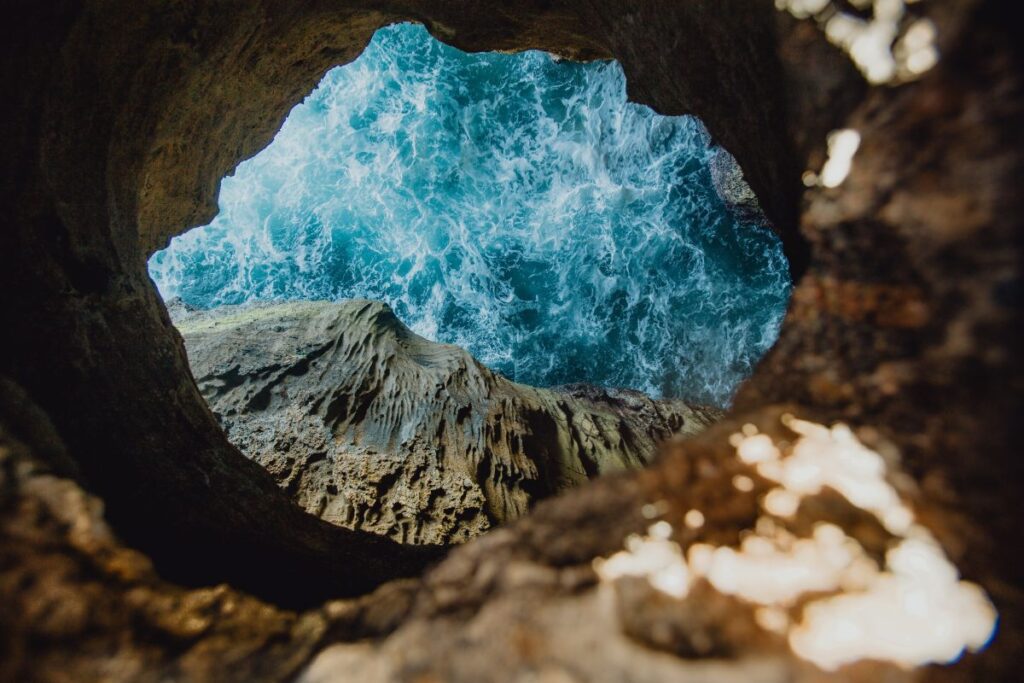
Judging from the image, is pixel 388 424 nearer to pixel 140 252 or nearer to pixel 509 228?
pixel 140 252

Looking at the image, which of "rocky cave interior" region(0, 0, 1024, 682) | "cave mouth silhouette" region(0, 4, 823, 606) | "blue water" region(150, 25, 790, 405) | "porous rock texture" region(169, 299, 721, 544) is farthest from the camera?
"blue water" region(150, 25, 790, 405)

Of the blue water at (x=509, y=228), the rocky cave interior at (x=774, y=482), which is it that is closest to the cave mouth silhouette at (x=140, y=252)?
the rocky cave interior at (x=774, y=482)

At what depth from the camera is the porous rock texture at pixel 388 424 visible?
5.59 metres

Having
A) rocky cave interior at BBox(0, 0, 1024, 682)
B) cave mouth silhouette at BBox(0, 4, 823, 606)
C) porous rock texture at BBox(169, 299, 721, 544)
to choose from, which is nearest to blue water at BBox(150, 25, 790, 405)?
porous rock texture at BBox(169, 299, 721, 544)

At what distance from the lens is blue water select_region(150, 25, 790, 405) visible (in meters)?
11.2

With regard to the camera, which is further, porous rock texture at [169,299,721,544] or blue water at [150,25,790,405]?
blue water at [150,25,790,405]

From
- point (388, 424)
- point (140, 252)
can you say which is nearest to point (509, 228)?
point (388, 424)

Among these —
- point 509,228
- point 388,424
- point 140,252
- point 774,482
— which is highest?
point 509,228

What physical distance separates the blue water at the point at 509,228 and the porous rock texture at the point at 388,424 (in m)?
3.33

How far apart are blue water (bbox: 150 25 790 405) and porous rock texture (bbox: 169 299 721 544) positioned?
3331mm

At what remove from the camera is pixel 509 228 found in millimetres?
14500

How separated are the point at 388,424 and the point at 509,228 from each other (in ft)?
31.4

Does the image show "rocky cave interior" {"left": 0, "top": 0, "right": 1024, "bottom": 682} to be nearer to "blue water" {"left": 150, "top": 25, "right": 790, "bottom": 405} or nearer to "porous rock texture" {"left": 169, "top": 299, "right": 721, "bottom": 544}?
"porous rock texture" {"left": 169, "top": 299, "right": 721, "bottom": 544}

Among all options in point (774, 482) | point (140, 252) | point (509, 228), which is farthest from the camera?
point (509, 228)
